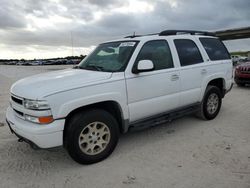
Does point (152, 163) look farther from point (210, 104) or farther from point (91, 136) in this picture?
point (210, 104)

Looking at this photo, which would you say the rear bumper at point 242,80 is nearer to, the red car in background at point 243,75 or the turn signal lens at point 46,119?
the red car in background at point 243,75

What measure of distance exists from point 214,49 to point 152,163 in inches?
134

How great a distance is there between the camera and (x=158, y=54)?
4574 mm

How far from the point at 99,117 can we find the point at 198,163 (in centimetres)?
162

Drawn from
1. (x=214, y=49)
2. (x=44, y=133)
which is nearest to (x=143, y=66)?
(x=44, y=133)

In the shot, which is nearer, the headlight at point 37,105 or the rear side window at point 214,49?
the headlight at point 37,105

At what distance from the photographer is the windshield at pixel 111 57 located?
4.14m

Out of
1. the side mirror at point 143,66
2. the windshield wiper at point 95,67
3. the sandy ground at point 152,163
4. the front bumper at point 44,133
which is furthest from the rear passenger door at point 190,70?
the front bumper at point 44,133

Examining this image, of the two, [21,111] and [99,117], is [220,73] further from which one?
[21,111]

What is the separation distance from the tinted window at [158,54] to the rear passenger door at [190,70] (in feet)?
0.98

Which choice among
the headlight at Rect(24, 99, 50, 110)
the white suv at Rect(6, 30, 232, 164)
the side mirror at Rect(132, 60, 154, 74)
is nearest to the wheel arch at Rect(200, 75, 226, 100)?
the white suv at Rect(6, 30, 232, 164)

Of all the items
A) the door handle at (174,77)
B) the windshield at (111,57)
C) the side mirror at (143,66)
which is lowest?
the door handle at (174,77)

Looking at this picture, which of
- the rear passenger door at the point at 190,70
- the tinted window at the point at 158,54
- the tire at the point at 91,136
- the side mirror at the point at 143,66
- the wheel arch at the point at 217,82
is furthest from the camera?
the wheel arch at the point at 217,82

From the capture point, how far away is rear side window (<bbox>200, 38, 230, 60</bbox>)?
5.63 meters
